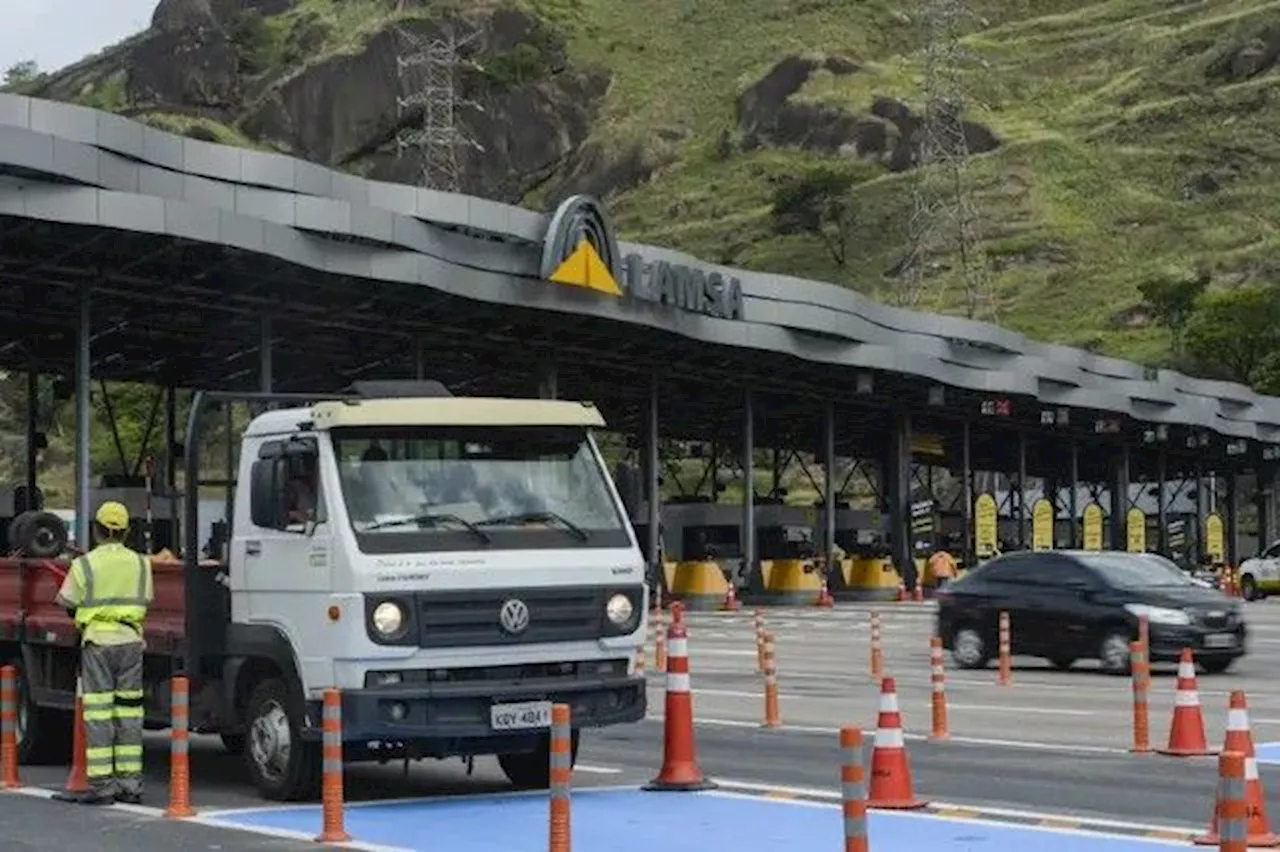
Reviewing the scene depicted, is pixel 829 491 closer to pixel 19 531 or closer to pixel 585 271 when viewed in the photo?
pixel 585 271

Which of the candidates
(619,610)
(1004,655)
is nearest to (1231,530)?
(1004,655)

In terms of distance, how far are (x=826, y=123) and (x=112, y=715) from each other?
534ft

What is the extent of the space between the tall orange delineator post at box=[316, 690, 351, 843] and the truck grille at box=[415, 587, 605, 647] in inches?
35.2

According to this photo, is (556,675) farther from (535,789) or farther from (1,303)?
(1,303)

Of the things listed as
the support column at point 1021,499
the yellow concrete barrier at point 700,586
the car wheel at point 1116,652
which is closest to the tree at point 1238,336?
the support column at point 1021,499

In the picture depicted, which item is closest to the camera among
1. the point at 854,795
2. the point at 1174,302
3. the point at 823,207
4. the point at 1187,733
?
the point at 854,795

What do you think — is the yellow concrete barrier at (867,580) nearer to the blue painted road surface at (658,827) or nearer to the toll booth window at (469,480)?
the blue painted road surface at (658,827)

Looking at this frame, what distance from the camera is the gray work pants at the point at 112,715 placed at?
14.7 m

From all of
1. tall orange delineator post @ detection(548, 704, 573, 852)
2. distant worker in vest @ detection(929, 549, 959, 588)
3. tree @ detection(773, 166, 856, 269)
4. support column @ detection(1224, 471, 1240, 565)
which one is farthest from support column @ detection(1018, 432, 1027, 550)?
tree @ detection(773, 166, 856, 269)

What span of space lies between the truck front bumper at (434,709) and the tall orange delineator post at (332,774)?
1.73 feet

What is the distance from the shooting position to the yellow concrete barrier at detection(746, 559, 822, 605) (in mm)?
59781

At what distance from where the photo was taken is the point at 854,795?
31.6 feet

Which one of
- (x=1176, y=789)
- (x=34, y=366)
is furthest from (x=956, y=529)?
(x=1176, y=789)

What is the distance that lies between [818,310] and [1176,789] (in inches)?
1605
